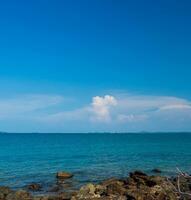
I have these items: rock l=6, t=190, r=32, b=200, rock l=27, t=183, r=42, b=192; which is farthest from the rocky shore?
rock l=27, t=183, r=42, b=192

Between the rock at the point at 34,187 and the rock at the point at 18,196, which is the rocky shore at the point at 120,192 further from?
the rock at the point at 34,187

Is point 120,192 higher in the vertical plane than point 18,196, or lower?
higher

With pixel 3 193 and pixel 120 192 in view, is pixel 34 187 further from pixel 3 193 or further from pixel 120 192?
pixel 120 192

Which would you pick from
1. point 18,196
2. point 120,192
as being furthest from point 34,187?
point 120,192

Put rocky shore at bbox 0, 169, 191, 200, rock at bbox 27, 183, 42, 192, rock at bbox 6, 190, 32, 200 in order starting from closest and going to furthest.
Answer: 1. rocky shore at bbox 0, 169, 191, 200
2. rock at bbox 6, 190, 32, 200
3. rock at bbox 27, 183, 42, 192

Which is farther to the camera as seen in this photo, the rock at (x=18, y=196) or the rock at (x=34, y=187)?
the rock at (x=34, y=187)

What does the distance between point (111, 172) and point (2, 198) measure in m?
21.1

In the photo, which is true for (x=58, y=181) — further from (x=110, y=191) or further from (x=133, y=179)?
(x=110, y=191)

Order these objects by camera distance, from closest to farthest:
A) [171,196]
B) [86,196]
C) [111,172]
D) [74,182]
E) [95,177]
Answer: [171,196] < [86,196] < [74,182] < [95,177] < [111,172]

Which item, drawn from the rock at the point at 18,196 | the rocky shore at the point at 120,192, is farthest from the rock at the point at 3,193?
the rock at the point at 18,196

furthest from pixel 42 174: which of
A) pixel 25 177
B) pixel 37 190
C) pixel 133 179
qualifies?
pixel 133 179

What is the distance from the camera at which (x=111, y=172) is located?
4978 cm

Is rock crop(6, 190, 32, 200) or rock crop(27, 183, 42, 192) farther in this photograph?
rock crop(27, 183, 42, 192)

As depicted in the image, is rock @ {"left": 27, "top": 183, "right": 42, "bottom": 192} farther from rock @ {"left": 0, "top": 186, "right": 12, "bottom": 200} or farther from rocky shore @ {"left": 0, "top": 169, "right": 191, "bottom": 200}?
rock @ {"left": 0, "top": 186, "right": 12, "bottom": 200}
